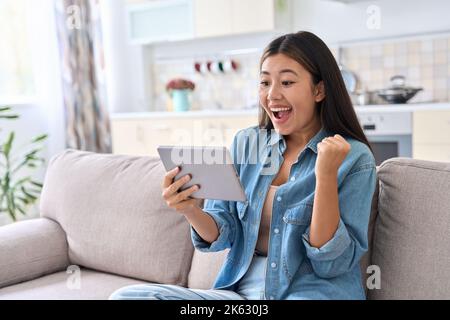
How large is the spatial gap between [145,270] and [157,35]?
310 cm

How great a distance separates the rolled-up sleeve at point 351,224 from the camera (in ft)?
4.43

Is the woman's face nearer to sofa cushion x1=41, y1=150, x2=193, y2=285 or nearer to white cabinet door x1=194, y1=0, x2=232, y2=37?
sofa cushion x1=41, y1=150, x2=193, y2=285

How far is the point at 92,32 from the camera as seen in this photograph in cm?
480

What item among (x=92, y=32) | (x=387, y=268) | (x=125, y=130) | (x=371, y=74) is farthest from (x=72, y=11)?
(x=387, y=268)

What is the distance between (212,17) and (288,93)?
10.1 ft

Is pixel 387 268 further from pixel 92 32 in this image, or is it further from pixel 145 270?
pixel 92 32

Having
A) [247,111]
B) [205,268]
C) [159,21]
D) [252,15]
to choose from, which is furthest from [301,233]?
[159,21]

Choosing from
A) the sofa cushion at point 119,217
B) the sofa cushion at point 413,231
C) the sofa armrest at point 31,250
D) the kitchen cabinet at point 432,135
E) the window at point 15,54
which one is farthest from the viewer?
the window at point 15,54

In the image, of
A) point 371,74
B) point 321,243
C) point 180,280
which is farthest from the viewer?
point 371,74

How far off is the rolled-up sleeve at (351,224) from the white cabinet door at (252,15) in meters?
2.90

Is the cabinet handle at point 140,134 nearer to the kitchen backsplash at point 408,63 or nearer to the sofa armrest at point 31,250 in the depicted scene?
the kitchen backsplash at point 408,63

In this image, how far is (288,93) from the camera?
1.49m

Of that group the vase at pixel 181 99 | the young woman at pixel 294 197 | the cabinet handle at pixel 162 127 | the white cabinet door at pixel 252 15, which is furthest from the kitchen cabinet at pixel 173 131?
the young woman at pixel 294 197

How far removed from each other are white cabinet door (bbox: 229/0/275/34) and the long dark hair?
2692 mm
